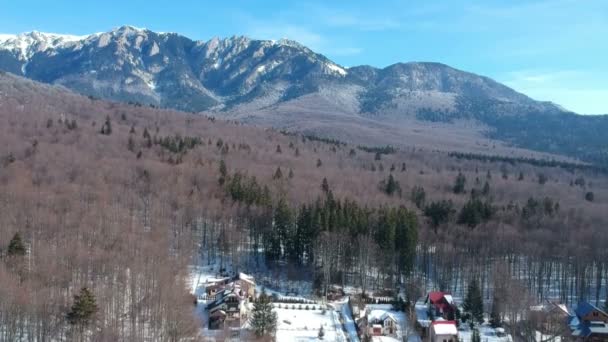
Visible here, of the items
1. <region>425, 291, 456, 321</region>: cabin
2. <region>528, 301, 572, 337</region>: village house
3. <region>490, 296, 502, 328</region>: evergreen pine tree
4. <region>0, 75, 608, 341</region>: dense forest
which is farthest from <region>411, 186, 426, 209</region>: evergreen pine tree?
<region>528, 301, 572, 337</region>: village house

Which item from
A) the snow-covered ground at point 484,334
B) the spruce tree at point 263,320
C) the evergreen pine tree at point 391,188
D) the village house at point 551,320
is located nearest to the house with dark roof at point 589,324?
the village house at point 551,320

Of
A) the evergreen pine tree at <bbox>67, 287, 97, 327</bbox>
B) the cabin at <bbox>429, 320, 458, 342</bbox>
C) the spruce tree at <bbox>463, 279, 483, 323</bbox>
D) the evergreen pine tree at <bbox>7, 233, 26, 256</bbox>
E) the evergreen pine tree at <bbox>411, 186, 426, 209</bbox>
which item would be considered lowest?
the cabin at <bbox>429, 320, 458, 342</bbox>

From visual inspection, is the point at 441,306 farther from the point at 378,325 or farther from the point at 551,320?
the point at 551,320

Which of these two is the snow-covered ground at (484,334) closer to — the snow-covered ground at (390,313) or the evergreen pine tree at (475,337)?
Result: the evergreen pine tree at (475,337)

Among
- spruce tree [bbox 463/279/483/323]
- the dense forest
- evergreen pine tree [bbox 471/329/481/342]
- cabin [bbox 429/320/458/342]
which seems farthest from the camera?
spruce tree [bbox 463/279/483/323]

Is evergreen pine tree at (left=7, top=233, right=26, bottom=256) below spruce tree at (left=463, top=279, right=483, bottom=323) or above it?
above

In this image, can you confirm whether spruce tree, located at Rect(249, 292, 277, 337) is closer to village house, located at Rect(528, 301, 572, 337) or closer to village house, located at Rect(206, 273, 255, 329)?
village house, located at Rect(206, 273, 255, 329)

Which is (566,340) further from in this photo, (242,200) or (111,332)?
(242,200)

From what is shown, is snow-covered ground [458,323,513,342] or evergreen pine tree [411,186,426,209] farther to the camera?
evergreen pine tree [411,186,426,209]
